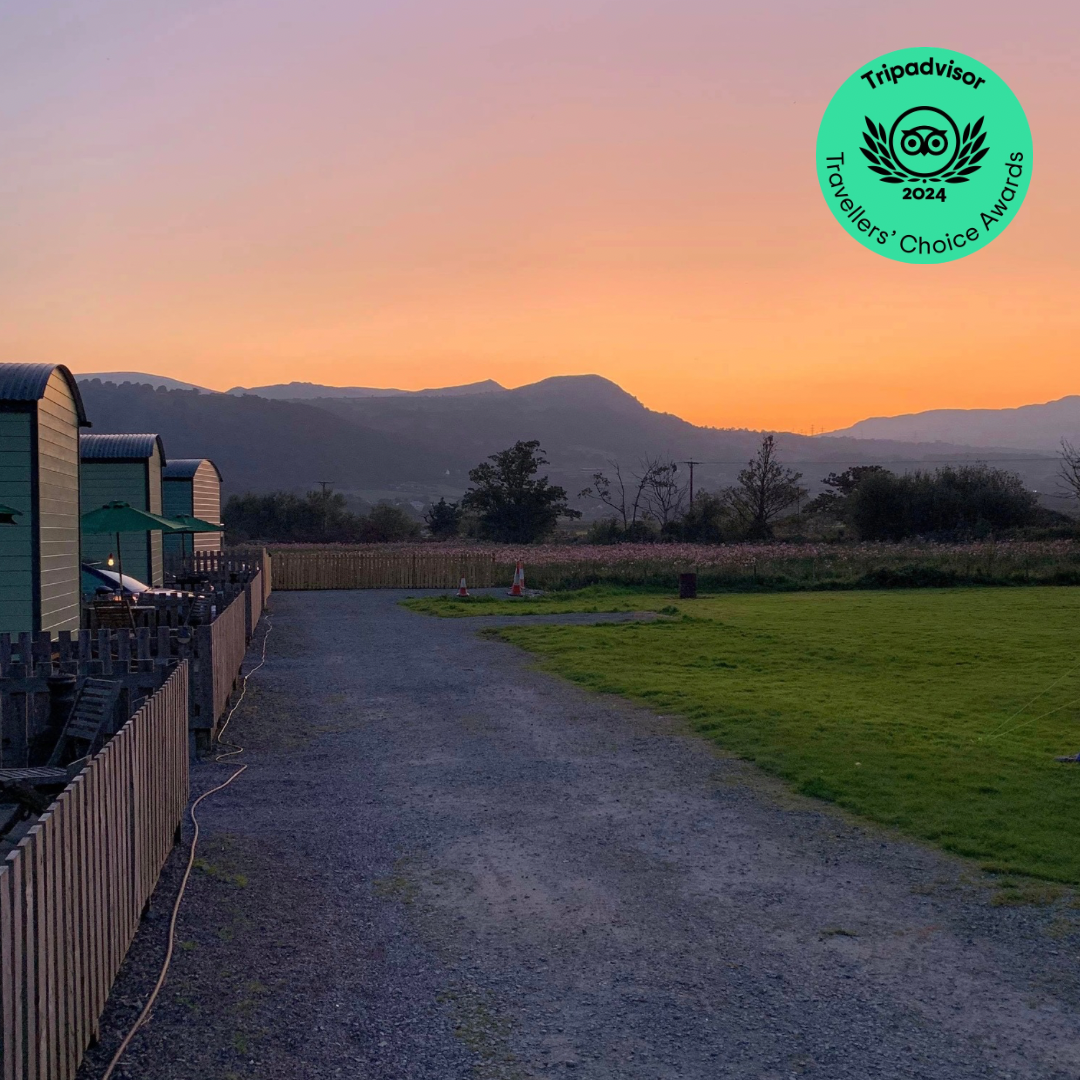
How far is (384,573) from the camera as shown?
1351 inches

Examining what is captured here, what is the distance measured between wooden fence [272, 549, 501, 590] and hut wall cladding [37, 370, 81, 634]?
18.3m

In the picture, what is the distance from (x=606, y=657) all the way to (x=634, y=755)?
6.70 metres

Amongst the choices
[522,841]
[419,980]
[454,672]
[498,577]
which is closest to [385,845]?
[522,841]

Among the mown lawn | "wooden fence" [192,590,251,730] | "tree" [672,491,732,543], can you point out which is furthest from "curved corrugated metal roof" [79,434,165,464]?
"tree" [672,491,732,543]

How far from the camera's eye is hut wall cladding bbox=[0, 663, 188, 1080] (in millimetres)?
3133

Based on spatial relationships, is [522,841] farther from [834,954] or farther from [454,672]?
[454,672]

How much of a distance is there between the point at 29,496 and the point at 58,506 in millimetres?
1253

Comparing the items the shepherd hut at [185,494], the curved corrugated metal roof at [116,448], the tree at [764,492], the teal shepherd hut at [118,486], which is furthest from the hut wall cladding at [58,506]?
the tree at [764,492]

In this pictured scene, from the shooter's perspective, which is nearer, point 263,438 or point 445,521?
point 445,521

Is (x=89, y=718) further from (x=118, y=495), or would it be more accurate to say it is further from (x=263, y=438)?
(x=263, y=438)

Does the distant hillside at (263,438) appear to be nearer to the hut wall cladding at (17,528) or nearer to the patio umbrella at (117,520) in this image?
the patio umbrella at (117,520)

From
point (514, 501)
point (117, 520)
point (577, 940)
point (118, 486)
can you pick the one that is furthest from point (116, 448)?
point (514, 501)

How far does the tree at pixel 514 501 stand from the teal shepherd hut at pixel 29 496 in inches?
1851

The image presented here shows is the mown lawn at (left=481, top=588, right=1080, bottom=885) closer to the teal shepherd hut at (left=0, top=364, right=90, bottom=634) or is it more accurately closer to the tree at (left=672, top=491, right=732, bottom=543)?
the teal shepherd hut at (left=0, top=364, right=90, bottom=634)
